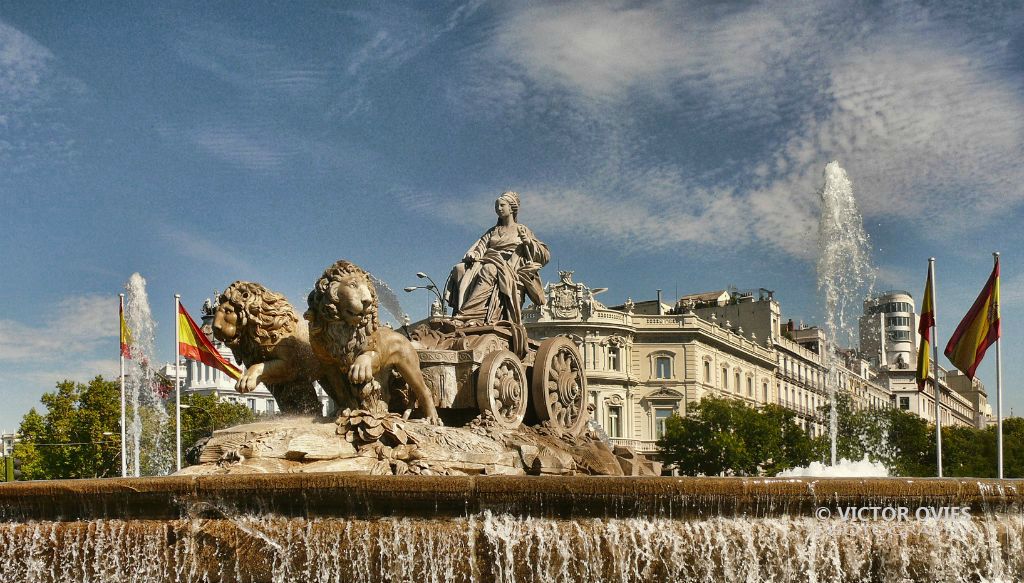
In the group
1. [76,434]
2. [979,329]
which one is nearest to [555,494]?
[979,329]

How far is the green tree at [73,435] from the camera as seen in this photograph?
48156 mm

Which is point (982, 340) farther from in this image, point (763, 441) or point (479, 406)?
point (763, 441)

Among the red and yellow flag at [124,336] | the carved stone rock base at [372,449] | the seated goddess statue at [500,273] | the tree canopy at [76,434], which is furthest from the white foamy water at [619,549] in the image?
the tree canopy at [76,434]

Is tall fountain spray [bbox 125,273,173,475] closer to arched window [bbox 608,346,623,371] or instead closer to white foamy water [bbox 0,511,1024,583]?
white foamy water [bbox 0,511,1024,583]

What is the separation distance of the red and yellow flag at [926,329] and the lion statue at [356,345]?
57.2ft

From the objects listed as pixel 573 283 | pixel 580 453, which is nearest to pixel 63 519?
pixel 580 453

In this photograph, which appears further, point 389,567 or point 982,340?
point 982,340

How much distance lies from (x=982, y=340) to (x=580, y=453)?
14000 millimetres

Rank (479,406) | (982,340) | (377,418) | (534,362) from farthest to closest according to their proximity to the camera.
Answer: (982,340) < (534,362) < (479,406) < (377,418)

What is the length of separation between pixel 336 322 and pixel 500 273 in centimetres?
352

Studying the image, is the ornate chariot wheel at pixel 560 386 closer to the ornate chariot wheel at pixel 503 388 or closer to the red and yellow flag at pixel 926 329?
the ornate chariot wheel at pixel 503 388

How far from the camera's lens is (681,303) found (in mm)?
104562

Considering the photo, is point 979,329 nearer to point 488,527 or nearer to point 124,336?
point 488,527

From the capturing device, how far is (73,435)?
162 ft
